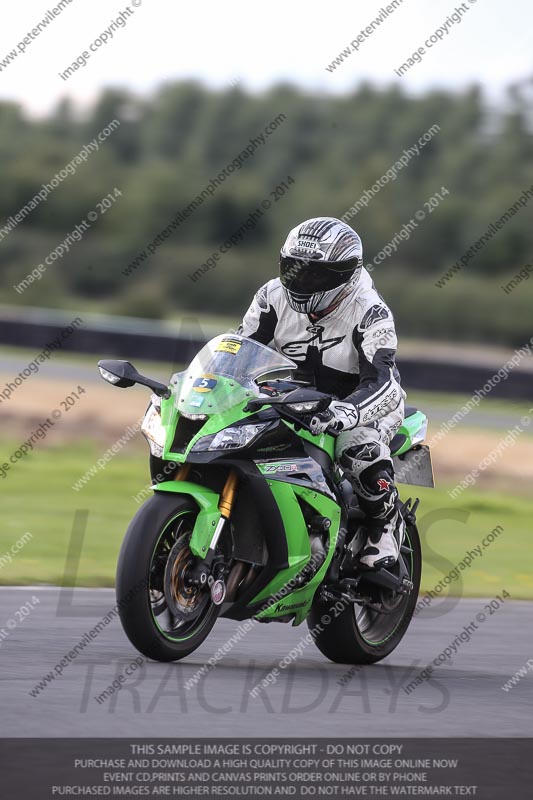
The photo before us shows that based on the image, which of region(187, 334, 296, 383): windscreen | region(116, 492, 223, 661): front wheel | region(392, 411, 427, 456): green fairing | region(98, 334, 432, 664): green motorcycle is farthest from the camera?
region(392, 411, 427, 456): green fairing

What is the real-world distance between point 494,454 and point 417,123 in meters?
46.6

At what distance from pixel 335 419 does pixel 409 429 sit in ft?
3.47

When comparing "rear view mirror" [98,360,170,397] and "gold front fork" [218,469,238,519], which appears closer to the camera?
"gold front fork" [218,469,238,519]

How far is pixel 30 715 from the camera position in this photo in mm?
5195

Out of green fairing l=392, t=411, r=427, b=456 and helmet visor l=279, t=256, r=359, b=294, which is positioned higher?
helmet visor l=279, t=256, r=359, b=294

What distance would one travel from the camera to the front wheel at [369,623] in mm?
7094

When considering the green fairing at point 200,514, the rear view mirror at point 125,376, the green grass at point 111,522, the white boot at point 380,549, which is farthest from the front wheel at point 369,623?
the green grass at point 111,522

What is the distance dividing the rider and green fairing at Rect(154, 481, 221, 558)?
88 centimetres

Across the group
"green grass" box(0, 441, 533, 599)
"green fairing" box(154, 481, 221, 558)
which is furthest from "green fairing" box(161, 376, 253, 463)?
"green grass" box(0, 441, 533, 599)

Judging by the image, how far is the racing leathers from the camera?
6.91 metres

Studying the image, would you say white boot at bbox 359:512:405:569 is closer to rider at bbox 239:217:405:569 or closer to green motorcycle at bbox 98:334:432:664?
rider at bbox 239:217:405:569

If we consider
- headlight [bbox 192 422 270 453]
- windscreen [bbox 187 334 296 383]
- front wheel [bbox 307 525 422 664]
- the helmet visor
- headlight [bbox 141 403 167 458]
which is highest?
the helmet visor

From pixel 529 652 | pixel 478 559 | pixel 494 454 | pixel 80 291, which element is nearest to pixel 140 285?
pixel 80 291

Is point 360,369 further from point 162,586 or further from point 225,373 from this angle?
point 162,586
